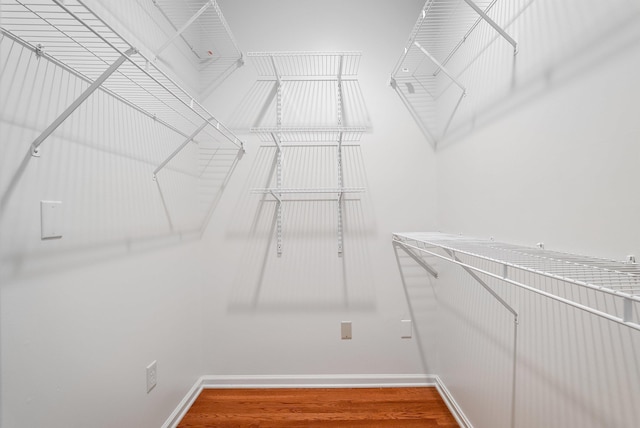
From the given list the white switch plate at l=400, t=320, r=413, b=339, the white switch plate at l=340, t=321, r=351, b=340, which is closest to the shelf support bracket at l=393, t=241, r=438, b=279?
the white switch plate at l=400, t=320, r=413, b=339

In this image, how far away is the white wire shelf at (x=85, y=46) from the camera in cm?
72

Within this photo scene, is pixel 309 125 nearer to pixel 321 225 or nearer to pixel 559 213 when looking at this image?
pixel 321 225

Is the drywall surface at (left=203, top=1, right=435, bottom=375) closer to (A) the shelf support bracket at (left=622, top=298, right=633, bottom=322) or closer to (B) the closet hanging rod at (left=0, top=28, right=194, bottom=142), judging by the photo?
(B) the closet hanging rod at (left=0, top=28, right=194, bottom=142)

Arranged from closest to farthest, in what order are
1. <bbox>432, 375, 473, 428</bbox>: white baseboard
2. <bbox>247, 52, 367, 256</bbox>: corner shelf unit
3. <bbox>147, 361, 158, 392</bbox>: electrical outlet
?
<bbox>147, 361, 158, 392</bbox>: electrical outlet < <bbox>432, 375, 473, 428</bbox>: white baseboard < <bbox>247, 52, 367, 256</bbox>: corner shelf unit

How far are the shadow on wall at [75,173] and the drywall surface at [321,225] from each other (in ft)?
1.82

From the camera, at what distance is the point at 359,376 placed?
6.45 ft

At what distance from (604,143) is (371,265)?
1380 millimetres

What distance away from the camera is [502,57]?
4.06 feet

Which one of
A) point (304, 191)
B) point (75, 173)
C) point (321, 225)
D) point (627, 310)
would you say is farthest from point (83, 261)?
point (627, 310)

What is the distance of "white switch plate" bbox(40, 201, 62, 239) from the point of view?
2.82 ft

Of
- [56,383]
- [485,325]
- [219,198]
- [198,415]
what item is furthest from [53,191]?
[485,325]

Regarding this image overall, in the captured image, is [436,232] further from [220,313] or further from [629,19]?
[220,313]

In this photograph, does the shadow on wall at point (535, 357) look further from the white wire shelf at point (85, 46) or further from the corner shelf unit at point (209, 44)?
the corner shelf unit at point (209, 44)

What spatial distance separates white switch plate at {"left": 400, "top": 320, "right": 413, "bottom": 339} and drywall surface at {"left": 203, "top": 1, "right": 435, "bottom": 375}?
0.03 m
